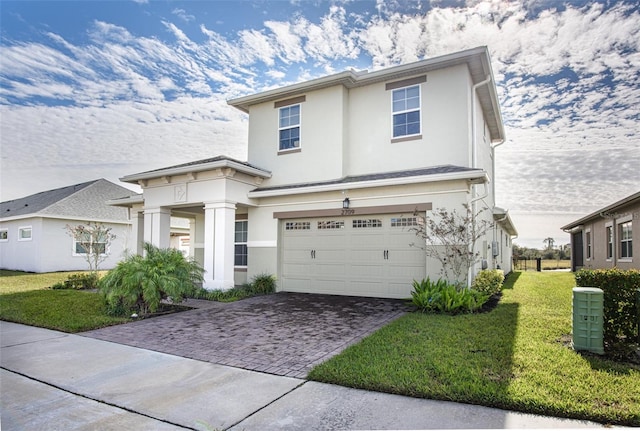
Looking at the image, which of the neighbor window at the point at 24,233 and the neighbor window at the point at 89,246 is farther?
the neighbor window at the point at 24,233

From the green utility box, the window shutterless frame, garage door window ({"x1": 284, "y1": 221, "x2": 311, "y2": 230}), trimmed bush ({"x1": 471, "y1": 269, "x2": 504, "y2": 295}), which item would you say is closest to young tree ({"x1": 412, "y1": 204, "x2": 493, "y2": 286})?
trimmed bush ({"x1": 471, "y1": 269, "x2": 504, "y2": 295})

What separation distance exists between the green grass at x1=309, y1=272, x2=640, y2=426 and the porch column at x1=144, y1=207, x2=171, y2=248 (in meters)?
9.27

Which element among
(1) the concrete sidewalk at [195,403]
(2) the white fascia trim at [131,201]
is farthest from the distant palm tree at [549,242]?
(1) the concrete sidewalk at [195,403]

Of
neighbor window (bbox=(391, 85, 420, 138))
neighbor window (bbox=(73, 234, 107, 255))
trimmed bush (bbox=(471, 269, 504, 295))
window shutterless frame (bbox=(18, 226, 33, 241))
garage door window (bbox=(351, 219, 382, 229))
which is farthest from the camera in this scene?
window shutterless frame (bbox=(18, 226, 33, 241))

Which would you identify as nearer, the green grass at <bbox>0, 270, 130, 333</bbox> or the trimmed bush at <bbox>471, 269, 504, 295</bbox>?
the green grass at <bbox>0, 270, 130, 333</bbox>

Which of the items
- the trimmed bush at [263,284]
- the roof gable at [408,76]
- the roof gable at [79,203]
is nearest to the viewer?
the roof gable at [408,76]

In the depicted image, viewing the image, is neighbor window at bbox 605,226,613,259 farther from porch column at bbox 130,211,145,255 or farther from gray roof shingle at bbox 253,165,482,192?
porch column at bbox 130,211,145,255

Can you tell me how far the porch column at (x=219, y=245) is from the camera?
11.8 m

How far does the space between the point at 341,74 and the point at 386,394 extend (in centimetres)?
988

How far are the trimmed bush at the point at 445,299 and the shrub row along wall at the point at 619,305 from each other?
284 centimetres

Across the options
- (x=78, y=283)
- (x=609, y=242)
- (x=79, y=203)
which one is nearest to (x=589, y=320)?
(x=78, y=283)

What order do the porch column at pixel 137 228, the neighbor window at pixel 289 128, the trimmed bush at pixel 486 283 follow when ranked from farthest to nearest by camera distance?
the porch column at pixel 137 228
the neighbor window at pixel 289 128
the trimmed bush at pixel 486 283

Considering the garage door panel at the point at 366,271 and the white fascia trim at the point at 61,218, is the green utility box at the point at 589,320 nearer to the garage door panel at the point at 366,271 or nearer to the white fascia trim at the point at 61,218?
the garage door panel at the point at 366,271

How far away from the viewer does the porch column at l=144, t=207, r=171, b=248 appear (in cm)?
1340
